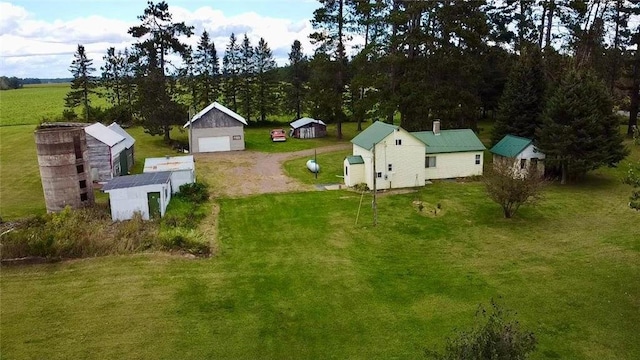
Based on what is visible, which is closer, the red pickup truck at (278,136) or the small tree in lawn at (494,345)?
the small tree in lawn at (494,345)

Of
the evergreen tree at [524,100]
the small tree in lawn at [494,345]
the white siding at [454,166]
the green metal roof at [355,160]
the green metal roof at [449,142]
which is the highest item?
the evergreen tree at [524,100]

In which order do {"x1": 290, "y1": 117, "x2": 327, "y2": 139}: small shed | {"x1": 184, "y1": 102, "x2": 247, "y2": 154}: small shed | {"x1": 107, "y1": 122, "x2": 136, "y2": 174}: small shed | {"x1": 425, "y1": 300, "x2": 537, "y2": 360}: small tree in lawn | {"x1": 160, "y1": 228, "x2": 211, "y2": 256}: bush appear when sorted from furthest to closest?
{"x1": 290, "y1": 117, "x2": 327, "y2": 139}: small shed, {"x1": 184, "y1": 102, "x2": 247, "y2": 154}: small shed, {"x1": 107, "y1": 122, "x2": 136, "y2": 174}: small shed, {"x1": 160, "y1": 228, "x2": 211, "y2": 256}: bush, {"x1": 425, "y1": 300, "x2": 537, "y2": 360}: small tree in lawn

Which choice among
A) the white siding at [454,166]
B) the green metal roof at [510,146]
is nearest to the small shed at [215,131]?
the white siding at [454,166]

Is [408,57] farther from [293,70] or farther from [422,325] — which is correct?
[422,325]

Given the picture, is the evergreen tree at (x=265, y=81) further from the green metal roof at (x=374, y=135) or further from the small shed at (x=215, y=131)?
the green metal roof at (x=374, y=135)

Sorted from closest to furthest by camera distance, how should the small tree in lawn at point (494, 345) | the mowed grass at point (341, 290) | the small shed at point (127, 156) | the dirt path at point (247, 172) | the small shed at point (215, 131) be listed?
the small tree in lawn at point (494, 345), the mowed grass at point (341, 290), the dirt path at point (247, 172), the small shed at point (127, 156), the small shed at point (215, 131)

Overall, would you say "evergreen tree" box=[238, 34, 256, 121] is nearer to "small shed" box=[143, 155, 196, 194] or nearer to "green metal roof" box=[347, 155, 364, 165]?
"small shed" box=[143, 155, 196, 194]

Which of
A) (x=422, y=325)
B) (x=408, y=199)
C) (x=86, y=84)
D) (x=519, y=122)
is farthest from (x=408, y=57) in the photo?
(x=86, y=84)

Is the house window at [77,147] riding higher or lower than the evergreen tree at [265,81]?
lower

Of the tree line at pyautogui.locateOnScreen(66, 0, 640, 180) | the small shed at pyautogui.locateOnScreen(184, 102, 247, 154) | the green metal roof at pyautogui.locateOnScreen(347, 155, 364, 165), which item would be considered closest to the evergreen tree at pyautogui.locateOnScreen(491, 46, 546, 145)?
the tree line at pyautogui.locateOnScreen(66, 0, 640, 180)
